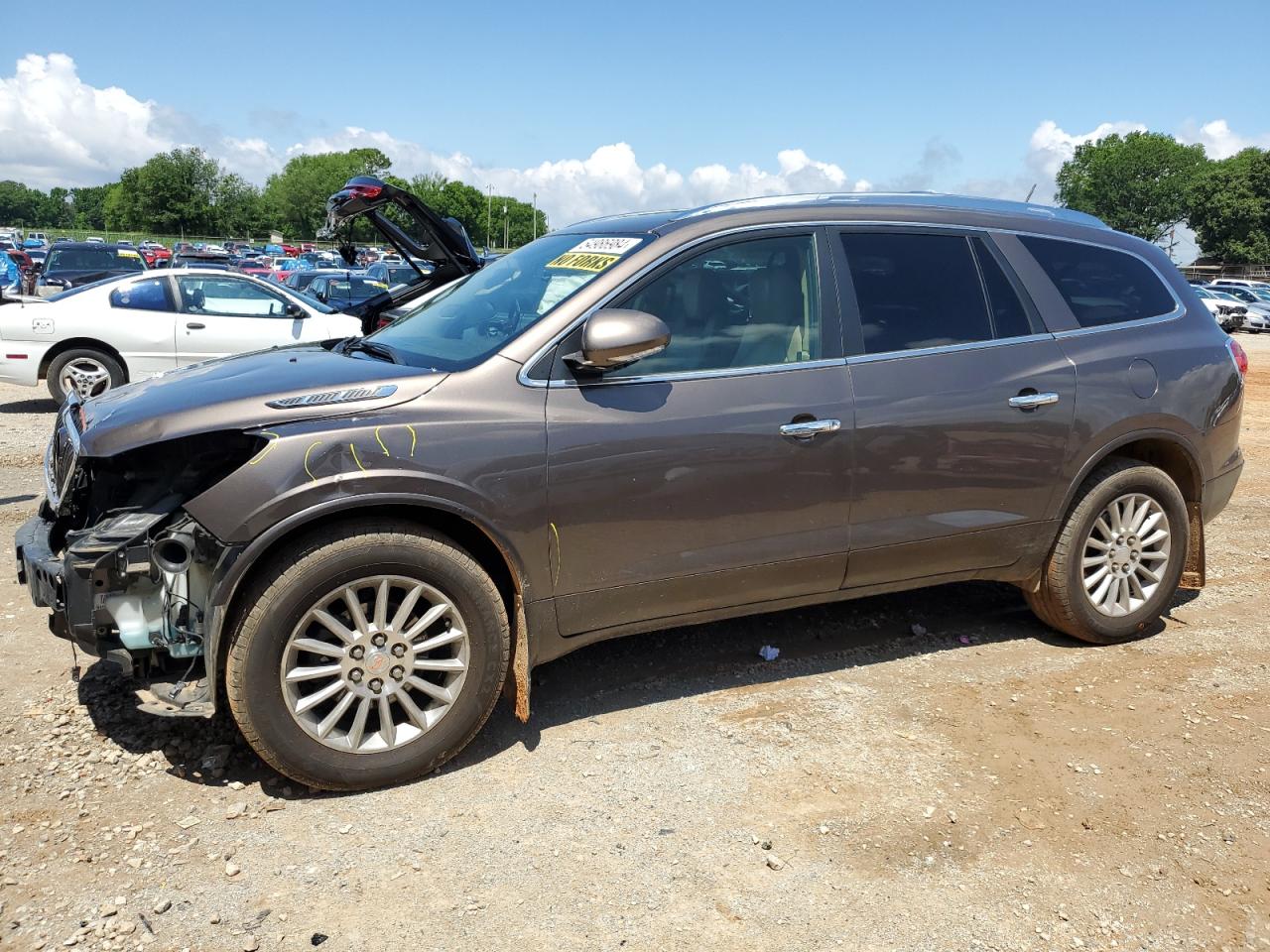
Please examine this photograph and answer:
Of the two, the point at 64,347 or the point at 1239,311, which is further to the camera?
the point at 1239,311

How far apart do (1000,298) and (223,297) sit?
9.50 m

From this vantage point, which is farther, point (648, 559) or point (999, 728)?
point (999, 728)

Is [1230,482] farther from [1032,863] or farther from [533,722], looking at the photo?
[533,722]

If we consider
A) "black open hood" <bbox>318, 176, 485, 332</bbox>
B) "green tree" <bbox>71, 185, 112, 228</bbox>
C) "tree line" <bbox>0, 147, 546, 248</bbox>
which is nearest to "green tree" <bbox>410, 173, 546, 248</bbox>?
"tree line" <bbox>0, 147, 546, 248</bbox>

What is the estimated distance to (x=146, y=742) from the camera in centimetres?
367

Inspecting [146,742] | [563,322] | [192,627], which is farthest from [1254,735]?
[146,742]

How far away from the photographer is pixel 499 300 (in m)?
4.13

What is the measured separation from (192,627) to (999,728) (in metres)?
2.91

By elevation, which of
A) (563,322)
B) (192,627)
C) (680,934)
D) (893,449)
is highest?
(563,322)

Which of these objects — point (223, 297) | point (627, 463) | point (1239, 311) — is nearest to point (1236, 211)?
point (1239, 311)

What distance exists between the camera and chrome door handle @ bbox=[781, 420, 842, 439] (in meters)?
3.74

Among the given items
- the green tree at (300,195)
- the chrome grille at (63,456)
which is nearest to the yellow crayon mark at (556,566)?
the chrome grille at (63,456)

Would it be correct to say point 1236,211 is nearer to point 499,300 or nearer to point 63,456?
point 499,300

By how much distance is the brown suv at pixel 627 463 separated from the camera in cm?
323
